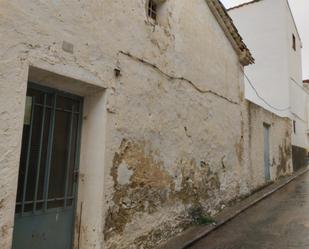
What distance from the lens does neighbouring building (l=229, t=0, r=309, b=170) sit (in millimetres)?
16172

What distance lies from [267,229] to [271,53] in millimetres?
13331

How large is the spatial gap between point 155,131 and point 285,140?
36.6 feet

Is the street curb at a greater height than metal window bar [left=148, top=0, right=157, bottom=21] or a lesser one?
lesser

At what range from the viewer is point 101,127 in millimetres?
3584

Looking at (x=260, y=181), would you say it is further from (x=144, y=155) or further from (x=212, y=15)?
(x=144, y=155)

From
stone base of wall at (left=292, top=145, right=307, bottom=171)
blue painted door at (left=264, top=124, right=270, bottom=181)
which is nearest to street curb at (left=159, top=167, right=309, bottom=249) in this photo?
blue painted door at (left=264, top=124, right=270, bottom=181)

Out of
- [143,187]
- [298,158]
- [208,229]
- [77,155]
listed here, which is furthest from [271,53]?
[77,155]

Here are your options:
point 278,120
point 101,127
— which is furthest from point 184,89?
point 278,120

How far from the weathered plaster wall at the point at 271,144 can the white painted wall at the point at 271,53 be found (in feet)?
7.48

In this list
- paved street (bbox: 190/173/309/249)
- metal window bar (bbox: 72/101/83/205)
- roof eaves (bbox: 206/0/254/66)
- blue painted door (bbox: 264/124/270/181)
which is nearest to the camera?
metal window bar (bbox: 72/101/83/205)

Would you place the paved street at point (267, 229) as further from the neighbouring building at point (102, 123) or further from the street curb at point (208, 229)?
the neighbouring building at point (102, 123)

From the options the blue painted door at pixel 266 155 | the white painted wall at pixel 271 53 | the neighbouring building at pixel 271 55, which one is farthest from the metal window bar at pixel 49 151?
the white painted wall at pixel 271 53

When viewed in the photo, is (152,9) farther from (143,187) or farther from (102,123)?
(143,187)

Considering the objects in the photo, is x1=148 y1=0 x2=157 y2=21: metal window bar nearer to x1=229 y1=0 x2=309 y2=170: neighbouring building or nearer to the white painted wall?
x1=229 y1=0 x2=309 y2=170: neighbouring building
